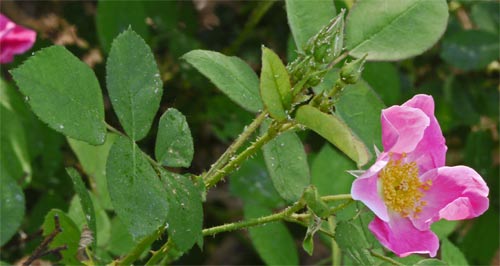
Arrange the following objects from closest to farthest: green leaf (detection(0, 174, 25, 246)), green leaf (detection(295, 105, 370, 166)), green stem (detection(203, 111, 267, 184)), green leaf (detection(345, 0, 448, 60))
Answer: green leaf (detection(295, 105, 370, 166)) → green stem (detection(203, 111, 267, 184)) → green leaf (detection(345, 0, 448, 60)) → green leaf (detection(0, 174, 25, 246))

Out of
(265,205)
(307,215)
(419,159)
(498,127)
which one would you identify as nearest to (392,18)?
(419,159)

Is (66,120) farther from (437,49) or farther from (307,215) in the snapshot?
(437,49)

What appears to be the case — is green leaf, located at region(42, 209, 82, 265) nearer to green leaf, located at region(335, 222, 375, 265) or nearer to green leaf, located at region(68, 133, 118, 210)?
green leaf, located at region(68, 133, 118, 210)

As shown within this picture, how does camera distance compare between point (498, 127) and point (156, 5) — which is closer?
point (156, 5)

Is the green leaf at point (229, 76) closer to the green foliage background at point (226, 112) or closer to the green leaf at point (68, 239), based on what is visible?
the green foliage background at point (226, 112)

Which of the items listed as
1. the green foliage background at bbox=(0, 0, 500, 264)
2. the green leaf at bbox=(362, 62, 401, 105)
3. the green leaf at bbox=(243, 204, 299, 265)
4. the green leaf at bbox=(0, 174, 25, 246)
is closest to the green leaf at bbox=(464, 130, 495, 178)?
the green foliage background at bbox=(0, 0, 500, 264)

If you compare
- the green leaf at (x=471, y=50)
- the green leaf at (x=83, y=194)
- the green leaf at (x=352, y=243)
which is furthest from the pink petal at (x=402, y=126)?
the green leaf at (x=471, y=50)
